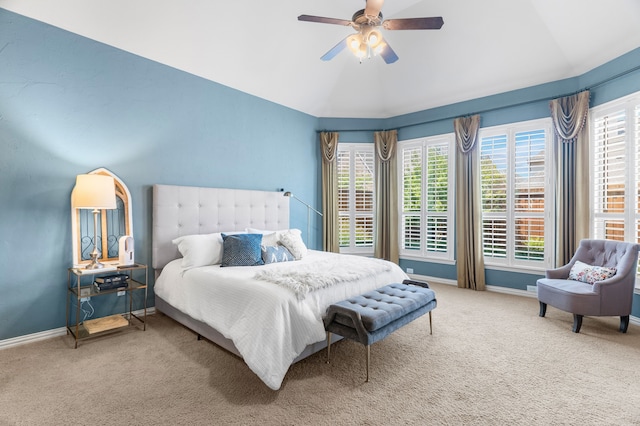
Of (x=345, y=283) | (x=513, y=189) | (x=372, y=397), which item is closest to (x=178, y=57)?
(x=345, y=283)

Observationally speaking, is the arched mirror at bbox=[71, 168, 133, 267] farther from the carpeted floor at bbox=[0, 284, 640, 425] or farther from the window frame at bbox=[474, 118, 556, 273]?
the window frame at bbox=[474, 118, 556, 273]

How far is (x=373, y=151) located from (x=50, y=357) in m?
5.34

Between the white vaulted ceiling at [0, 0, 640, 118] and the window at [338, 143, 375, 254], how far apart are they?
1.03m

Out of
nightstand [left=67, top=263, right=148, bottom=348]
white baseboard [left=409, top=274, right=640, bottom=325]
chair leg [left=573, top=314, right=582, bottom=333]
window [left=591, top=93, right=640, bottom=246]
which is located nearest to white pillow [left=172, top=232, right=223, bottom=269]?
nightstand [left=67, top=263, right=148, bottom=348]

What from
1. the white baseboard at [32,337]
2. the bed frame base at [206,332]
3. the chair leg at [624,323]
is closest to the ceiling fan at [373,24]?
the bed frame base at [206,332]

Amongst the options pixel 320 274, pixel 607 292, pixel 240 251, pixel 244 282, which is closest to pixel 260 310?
pixel 244 282

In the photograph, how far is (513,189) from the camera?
15.6 feet

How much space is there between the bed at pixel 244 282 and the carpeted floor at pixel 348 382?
0.72 ft

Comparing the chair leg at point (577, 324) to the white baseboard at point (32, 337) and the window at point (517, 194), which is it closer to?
the window at point (517, 194)

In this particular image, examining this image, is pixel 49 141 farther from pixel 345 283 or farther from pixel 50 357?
pixel 345 283

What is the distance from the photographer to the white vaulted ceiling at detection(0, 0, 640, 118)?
11.0ft

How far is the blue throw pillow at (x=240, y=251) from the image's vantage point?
11.1 feet

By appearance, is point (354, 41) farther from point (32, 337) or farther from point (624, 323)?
point (32, 337)

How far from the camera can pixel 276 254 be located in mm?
3676
